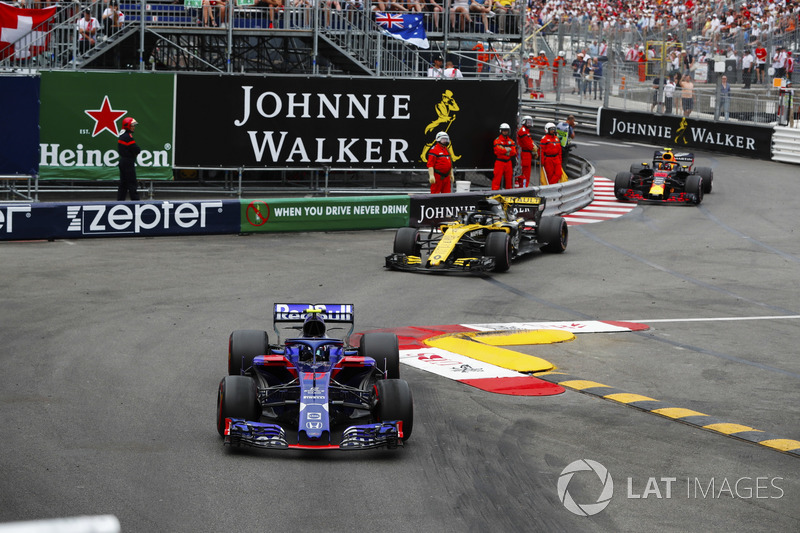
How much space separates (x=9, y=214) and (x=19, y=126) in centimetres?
408

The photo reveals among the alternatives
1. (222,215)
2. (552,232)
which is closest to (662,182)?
(552,232)

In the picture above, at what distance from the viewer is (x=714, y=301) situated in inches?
679

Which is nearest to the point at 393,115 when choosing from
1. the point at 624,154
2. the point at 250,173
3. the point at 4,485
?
the point at 250,173

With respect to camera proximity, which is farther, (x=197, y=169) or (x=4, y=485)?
(x=197, y=169)

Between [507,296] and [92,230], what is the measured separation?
838 centimetres

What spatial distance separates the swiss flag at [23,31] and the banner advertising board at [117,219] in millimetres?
6154

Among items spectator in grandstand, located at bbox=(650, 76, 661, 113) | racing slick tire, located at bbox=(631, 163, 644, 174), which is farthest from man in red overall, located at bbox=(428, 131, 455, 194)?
spectator in grandstand, located at bbox=(650, 76, 661, 113)

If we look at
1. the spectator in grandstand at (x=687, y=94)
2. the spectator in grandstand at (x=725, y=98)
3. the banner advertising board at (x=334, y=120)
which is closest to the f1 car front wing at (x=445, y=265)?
the banner advertising board at (x=334, y=120)

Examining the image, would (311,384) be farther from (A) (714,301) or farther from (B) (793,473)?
(A) (714,301)

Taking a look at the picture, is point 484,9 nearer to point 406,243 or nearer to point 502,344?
point 406,243

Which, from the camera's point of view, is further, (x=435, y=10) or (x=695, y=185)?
(x=435, y=10)

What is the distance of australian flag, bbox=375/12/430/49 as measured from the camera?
29906 mm

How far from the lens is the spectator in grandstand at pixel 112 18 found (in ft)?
87.1

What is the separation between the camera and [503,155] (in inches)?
1021
